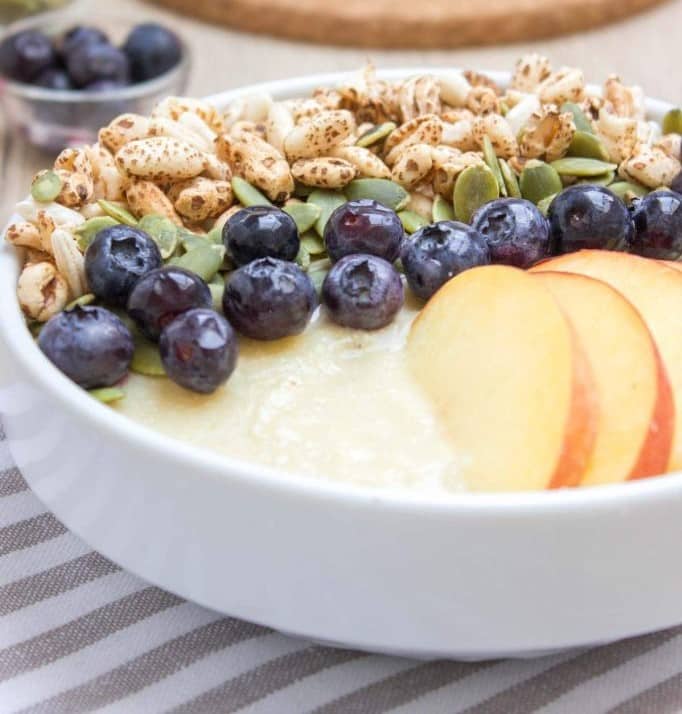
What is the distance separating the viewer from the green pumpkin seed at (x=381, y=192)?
0.97m

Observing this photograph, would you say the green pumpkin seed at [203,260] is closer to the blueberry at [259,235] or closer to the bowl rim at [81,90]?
the blueberry at [259,235]

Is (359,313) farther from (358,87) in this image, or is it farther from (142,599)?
(358,87)

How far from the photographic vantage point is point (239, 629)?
81 cm

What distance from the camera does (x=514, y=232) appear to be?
90 cm

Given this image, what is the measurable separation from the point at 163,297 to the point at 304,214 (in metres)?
0.20

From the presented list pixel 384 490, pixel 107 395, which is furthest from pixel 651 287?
pixel 107 395

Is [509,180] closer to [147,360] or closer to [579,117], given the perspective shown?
[579,117]

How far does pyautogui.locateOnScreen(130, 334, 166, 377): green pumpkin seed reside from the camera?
0.79 m

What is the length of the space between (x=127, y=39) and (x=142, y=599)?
1322 mm

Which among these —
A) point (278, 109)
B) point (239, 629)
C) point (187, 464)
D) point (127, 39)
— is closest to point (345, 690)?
point (239, 629)

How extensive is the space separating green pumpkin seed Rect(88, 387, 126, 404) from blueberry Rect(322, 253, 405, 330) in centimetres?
18

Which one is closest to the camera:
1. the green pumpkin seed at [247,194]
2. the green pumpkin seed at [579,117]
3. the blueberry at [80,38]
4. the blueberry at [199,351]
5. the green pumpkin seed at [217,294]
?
the blueberry at [199,351]

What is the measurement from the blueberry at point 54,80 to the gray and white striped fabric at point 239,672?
1218 mm

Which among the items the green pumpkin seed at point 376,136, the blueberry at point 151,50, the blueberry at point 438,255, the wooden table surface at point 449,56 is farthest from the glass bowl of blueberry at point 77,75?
the blueberry at point 438,255
